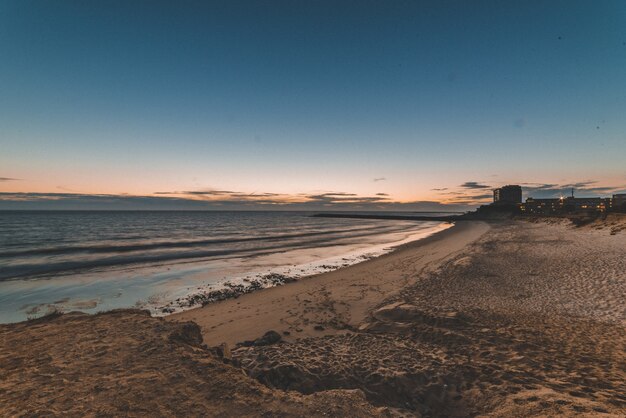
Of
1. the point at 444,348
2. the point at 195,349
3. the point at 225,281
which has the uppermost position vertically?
the point at 195,349

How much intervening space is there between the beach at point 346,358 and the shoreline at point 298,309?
87 millimetres

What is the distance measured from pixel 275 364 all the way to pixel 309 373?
76 centimetres

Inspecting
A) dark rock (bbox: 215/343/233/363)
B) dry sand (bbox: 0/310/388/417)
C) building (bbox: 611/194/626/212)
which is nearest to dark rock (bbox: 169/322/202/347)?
dry sand (bbox: 0/310/388/417)

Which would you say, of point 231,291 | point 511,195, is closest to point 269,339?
point 231,291

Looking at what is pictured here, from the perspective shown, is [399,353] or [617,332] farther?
[617,332]

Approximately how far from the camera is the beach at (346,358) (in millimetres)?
3969

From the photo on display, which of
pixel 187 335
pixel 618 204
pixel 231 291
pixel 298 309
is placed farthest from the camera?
pixel 618 204

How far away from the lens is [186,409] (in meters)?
3.64

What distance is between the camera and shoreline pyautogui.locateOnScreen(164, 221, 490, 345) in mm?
8711

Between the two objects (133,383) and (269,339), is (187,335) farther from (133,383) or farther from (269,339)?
(269,339)

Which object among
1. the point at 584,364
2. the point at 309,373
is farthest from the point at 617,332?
the point at 309,373

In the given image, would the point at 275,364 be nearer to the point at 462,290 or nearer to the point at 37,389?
the point at 37,389

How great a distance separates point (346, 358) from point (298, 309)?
4686 millimetres

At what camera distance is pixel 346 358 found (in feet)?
20.1
